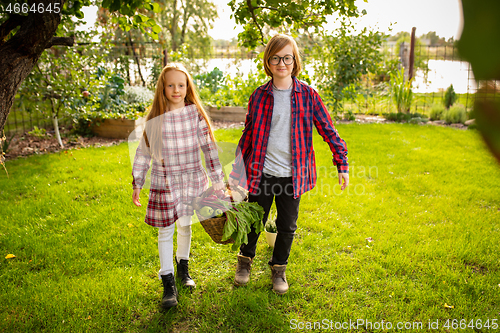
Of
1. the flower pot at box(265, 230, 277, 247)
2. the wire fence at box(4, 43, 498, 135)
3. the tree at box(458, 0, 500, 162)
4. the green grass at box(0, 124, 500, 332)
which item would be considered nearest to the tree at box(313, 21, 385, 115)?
the wire fence at box(4, 43, 498, 135)

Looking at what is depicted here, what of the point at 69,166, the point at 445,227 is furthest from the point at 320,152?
the point at 69,166

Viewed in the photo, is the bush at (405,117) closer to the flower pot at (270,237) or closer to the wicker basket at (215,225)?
the flower pot at (270,237)

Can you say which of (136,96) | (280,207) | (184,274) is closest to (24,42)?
(184,274)

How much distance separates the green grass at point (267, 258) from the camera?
7.44 ft

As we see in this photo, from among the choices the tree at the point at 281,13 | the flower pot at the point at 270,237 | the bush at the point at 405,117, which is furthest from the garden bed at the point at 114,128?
the bush at the point at 405,117

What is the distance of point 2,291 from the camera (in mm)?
2445

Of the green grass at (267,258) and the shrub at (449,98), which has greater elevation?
the shrub at (449,98)

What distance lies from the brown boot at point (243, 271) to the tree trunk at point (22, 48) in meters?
1.86

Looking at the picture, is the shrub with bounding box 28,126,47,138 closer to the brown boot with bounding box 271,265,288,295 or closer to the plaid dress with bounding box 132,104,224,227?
the plaid dress with bounding box 132,104,224,227

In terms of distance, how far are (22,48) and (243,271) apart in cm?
209

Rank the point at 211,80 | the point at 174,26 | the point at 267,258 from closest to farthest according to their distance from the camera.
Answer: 1. the point at 267,258
2. the point at 211,80
3. the point at 174,26

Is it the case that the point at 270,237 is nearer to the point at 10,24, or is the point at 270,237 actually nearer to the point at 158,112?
the point at 158,112

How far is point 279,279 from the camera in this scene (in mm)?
2527

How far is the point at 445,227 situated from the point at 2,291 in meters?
3.66
